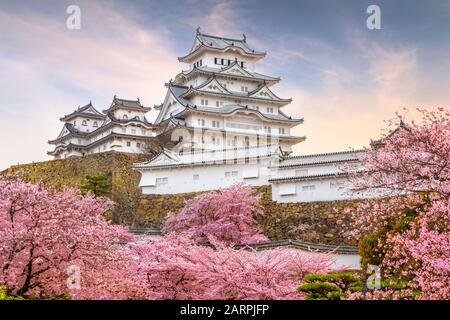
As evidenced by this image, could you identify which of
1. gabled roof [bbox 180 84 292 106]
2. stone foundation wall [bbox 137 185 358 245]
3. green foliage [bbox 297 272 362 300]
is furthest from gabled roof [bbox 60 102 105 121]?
green foliage [bbox 297 272 362 300]

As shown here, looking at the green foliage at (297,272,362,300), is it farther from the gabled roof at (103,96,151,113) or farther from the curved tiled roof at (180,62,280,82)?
the gabled roof at (103,96,151,113)

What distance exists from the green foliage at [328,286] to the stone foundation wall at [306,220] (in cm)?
995

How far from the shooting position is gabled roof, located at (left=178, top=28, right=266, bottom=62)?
48062 mm

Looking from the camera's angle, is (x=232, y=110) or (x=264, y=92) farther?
(x=264, y=92)

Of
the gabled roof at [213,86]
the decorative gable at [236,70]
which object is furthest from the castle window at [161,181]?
the decorative gable at [236,70]

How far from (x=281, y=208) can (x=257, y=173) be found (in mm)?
2793

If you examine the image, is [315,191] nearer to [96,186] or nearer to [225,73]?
[96,186]

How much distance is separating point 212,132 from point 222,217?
16.9m

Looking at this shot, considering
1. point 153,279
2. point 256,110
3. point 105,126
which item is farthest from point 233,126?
point 153,279

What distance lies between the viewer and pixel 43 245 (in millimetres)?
13539

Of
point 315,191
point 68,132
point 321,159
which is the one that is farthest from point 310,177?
point 68,132

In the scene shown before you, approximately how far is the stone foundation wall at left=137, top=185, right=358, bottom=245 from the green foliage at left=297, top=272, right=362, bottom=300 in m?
9.95

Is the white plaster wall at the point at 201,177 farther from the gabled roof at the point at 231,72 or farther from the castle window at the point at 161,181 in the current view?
the gabled roof at the point at 231,72
